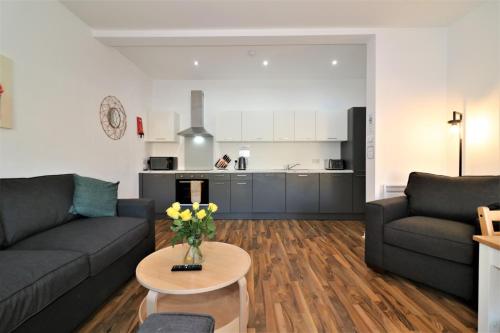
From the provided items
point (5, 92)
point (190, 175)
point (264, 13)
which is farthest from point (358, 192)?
point (5, 92)

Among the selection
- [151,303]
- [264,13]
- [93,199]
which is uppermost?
[264,13]

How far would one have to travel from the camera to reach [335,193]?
4.05 meters

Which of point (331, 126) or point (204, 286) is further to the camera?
point (331, 126)

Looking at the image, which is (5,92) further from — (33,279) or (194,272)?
(194,272)

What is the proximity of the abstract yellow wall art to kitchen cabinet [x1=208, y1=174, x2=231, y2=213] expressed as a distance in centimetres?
270

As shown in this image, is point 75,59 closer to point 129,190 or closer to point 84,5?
point 84,5

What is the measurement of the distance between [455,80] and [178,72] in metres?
4.24

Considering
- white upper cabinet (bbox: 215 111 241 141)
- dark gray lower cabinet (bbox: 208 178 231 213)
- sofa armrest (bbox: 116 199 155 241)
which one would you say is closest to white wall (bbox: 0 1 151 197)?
sofa armrest (bbox: 116 199 155 241)

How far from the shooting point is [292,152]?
4684 millimetres

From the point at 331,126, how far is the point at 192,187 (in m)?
2.87

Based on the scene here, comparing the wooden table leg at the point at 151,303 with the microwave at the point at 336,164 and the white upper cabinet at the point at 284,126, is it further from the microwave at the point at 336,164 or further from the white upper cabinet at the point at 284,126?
the microwave at the point at 336,164

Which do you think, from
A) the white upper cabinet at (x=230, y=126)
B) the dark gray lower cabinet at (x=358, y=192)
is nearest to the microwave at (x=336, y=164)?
the dark gray lower cabinet at (x=358, y=192)

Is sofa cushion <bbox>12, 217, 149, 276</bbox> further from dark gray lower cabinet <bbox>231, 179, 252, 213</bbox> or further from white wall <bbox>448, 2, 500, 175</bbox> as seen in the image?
A: white wall <bbox>448, 2, 500, 175</bbox>

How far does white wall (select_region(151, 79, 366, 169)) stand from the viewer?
15.3 ft
